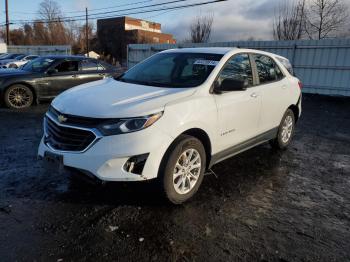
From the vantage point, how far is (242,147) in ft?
15.0

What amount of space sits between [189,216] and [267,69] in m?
2.85

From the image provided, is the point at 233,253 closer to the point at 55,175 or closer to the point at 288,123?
the point at 55,175

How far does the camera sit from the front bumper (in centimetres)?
316

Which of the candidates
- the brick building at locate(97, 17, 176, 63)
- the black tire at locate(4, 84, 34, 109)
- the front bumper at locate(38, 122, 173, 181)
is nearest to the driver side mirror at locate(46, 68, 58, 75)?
the black tire at locate(4, 84, 34, 109)

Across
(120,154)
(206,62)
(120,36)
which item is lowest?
(120,154)

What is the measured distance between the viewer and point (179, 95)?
3633 mm

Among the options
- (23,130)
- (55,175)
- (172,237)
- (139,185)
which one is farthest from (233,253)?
(23,130)

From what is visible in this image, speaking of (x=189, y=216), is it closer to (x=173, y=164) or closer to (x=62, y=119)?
(x=173, y=164)

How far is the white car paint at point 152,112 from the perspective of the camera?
3186 mm

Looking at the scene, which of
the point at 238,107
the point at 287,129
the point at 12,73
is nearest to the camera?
the point at 238,107

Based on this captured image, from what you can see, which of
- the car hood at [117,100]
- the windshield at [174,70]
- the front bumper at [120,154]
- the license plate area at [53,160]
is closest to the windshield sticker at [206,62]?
the windshield at [174,70]

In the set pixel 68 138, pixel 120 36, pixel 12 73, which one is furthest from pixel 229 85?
pixel 120 36

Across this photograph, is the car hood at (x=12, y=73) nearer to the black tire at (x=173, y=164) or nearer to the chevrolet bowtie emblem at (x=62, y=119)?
the chevrolet bowtie emblem at (x=62, y=119)

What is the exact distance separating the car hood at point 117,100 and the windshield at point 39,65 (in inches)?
245
